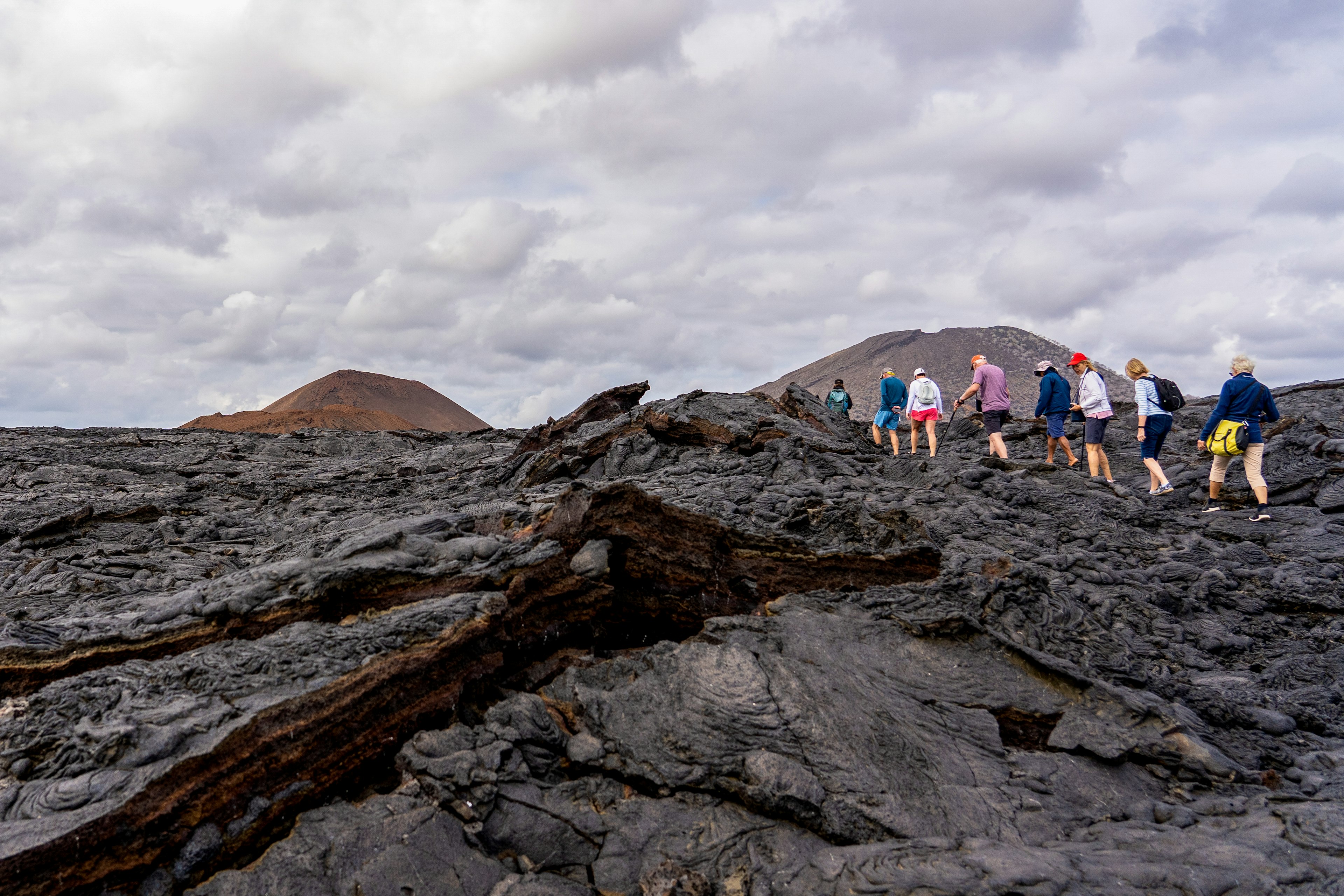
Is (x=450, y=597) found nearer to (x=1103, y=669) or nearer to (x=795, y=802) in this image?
(x=795, y=802)

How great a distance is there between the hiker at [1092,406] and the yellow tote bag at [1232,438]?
172cm

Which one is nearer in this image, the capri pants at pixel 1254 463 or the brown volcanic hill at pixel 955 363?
the capri pants at pixel 1254 463

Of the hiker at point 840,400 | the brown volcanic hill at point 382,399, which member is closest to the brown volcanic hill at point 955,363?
the hiker at point 840,400

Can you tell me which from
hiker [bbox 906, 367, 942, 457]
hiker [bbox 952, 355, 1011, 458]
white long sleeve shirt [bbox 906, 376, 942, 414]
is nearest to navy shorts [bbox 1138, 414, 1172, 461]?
hiker [bbox 952, 355, 1011, 458]

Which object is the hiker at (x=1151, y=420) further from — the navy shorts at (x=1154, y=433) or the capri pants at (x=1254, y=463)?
the capri pants at (x=1254, y=463)

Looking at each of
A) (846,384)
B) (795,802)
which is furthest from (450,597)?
(846,384)

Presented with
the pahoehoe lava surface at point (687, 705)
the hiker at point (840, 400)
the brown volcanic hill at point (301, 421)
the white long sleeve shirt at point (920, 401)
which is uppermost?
the brown volcanic hill at point (301, 421)

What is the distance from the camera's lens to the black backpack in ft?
40.5

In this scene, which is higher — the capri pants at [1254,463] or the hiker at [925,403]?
the hiker at [925,403]

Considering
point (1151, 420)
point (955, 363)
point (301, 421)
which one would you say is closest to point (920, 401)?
point (1151, 420)

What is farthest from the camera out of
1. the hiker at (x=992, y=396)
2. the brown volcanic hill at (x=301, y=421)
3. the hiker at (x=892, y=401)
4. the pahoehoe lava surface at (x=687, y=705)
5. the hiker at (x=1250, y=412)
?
the brown volcanic hill at (x=301, y=421)

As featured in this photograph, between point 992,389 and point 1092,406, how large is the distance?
1.86 metres

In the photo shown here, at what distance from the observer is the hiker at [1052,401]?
1374 centimetres

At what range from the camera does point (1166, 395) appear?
12.4 metres
